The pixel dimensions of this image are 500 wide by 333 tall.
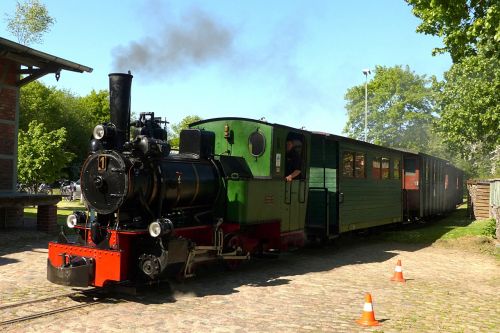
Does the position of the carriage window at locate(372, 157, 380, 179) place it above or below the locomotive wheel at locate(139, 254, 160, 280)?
above

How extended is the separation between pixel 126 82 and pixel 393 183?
10482mm

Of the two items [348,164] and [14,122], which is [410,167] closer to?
[348,164]

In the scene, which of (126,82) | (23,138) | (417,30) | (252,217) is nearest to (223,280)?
(252,217)

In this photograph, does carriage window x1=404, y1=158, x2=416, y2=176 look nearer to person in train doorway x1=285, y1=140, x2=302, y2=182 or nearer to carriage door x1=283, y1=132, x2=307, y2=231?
carriage door x1=283, y1=132, x2=307, y2=231

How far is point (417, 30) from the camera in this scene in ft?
43.4

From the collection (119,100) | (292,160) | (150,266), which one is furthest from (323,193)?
(119,100)

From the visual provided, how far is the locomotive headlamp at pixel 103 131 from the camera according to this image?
698 cm

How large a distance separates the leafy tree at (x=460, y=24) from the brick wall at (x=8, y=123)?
1083cm

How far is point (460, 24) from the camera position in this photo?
1169cm

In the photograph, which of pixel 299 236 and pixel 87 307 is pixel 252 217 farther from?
pixel 87 307

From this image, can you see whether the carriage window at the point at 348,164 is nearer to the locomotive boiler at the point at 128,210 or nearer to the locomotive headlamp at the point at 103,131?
the locomotive boiler at the point at 128,210

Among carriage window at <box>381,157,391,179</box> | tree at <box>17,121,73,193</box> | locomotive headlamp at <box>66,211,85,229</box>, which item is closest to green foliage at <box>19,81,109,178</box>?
tree at <box>17,121,73,193</box>

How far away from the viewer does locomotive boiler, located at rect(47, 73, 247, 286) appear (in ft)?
21.8

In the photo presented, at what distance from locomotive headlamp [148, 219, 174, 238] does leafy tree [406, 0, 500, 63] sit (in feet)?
23.2
